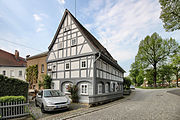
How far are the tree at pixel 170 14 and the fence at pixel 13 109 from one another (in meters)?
11.7

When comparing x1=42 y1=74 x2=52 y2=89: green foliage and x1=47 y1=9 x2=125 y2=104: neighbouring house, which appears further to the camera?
x1=42 y1=74 x2=52 y2=89: green foliage

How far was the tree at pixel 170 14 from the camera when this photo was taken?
875 centimetres

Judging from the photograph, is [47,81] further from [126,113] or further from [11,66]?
[11,66]

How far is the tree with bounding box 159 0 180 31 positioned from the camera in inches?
344

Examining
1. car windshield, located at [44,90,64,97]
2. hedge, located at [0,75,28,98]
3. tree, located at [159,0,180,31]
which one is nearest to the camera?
hedge, located at [0,75,28,98]

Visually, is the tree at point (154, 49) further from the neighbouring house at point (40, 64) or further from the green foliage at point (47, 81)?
the green foliage at point (47, 81)

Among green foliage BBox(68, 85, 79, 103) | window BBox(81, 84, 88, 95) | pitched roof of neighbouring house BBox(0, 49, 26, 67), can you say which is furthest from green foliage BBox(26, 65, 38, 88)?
pitched roof of neighbouring house BBox(0, 49, 26, 67)

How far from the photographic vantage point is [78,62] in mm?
13383

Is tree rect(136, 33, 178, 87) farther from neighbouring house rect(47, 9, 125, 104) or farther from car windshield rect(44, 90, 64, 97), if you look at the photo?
car windshield rect(44, 90, 64, 97)

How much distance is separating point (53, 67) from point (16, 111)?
969cm

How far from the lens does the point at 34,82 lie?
63.5 ft

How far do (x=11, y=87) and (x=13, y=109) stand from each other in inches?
92.1

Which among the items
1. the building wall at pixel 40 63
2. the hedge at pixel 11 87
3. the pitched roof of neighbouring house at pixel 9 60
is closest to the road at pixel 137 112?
the hedge at pixel 11 87

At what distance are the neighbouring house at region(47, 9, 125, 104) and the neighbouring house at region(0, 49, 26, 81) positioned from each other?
15.6 metres
